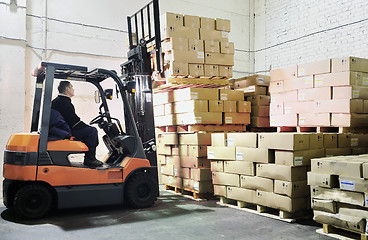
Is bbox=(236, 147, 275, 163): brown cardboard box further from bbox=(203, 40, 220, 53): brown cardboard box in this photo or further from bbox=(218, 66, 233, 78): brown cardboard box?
bbox=(203, 40, 220, 53): brown cardboard box

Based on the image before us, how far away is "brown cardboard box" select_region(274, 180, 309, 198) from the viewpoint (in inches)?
189

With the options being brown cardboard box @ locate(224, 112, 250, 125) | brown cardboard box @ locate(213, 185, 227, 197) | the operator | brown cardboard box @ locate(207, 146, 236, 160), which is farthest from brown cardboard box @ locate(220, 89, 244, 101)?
the operator

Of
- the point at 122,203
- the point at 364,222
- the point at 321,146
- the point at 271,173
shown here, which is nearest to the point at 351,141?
the point at 321,146

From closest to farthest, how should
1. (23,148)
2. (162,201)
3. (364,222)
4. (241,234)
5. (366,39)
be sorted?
(364,222)
(241,234)
(23,148)
(162,201)
(366,39)

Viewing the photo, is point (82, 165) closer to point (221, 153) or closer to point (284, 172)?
point (221, 153)

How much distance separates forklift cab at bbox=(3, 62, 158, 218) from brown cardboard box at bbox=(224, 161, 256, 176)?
123 cm

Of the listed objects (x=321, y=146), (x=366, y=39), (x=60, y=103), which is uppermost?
(x=366, y=39)

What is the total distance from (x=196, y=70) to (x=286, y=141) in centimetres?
261

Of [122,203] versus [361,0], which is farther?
[361,0]

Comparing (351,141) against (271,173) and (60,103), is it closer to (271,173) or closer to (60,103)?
(271,173)

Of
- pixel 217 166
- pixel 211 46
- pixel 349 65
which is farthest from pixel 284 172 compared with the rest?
pixel 211 46

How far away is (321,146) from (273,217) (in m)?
1.22

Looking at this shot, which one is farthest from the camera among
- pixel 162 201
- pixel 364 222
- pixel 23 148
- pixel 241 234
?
pixel 162 201

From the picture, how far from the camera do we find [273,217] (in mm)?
5098
